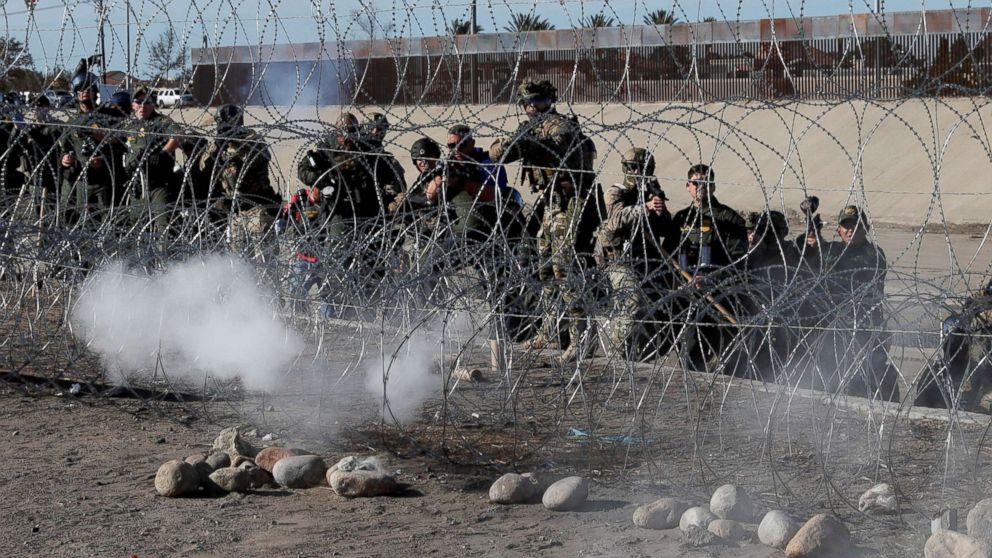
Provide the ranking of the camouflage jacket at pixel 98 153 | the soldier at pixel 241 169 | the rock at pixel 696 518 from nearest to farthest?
the rock at pixel 696 518 → the soldier at pixel 241 169 → the camouflage jacket at pixel 98 153

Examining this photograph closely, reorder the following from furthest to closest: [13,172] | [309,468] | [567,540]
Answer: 1. [13,172]
2. [309,468]
3. [567,540]

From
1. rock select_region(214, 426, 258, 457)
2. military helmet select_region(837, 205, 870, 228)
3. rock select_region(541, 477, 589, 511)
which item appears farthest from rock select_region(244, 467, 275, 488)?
military helmet select_region(837, 205, 870, 228)

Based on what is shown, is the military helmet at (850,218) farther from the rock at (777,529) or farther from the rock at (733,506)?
the rock at (777,529)

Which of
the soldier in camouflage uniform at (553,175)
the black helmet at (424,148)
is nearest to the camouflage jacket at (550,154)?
the soldier in camouflage uniform at (553,175)

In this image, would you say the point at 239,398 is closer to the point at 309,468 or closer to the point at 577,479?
the point at 309,468

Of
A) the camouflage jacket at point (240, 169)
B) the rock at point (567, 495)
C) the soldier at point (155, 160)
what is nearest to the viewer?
the rock at point (567, 495)

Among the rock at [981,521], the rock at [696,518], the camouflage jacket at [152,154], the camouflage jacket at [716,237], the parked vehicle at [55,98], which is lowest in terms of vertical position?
the rock at [696,518]

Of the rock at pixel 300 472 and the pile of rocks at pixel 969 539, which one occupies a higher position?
the pile of rocks at pixel 969 539

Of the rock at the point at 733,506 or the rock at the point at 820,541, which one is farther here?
the rock at the point at 733,506

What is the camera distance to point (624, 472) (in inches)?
218

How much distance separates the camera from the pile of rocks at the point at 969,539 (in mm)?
4117

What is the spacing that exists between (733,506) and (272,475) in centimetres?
177

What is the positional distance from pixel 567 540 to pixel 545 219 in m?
3.60

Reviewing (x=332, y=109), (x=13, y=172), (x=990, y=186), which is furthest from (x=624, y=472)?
(x=332, y=109)
